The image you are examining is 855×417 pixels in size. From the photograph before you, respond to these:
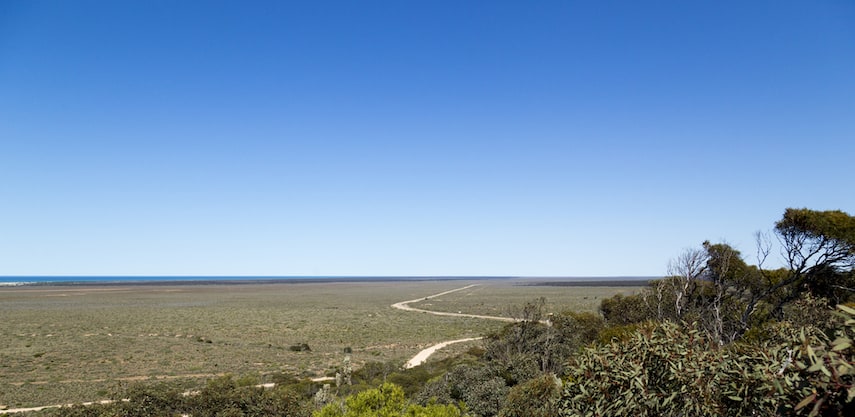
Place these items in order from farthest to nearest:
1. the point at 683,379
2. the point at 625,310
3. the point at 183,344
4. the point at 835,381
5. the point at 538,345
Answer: the point at 183,344 < the point at 625,310 < the point at 538,345 < the point at 683,379 < the point at 835,381

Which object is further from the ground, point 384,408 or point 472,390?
point 384,408

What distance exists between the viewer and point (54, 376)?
34562 millimetres

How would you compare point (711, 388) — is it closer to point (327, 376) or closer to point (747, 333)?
point (747, 333)

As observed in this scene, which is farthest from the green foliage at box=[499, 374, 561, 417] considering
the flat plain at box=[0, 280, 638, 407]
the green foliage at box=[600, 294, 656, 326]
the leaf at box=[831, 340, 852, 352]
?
the flat plain at box=[0, 280, 638, 407]

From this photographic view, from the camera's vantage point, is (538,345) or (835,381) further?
(538,345)

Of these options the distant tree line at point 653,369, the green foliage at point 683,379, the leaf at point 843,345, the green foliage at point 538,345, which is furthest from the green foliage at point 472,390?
the leaf at point 843,345

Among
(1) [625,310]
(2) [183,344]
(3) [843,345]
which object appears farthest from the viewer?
(2) [183,344]

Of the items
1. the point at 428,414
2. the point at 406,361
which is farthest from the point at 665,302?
the point at 428,414

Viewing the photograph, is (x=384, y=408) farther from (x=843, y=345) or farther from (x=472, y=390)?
(x=472, y=390)

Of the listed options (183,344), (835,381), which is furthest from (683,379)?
(183,344)

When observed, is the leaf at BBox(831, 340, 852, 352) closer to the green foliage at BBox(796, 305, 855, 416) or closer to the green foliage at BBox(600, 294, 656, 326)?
the green foliage at BBox(796, 305, 855, 416)

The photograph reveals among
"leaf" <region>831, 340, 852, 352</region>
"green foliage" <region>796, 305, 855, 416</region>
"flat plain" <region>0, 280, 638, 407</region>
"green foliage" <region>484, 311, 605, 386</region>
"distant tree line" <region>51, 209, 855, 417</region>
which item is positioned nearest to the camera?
"leaf" <region>831, 340, 852, 352</region>

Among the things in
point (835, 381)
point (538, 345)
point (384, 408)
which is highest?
point (835, 381)

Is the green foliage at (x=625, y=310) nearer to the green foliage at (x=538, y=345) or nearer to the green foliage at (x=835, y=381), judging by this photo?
the green foliage at (x=538, y=345)
